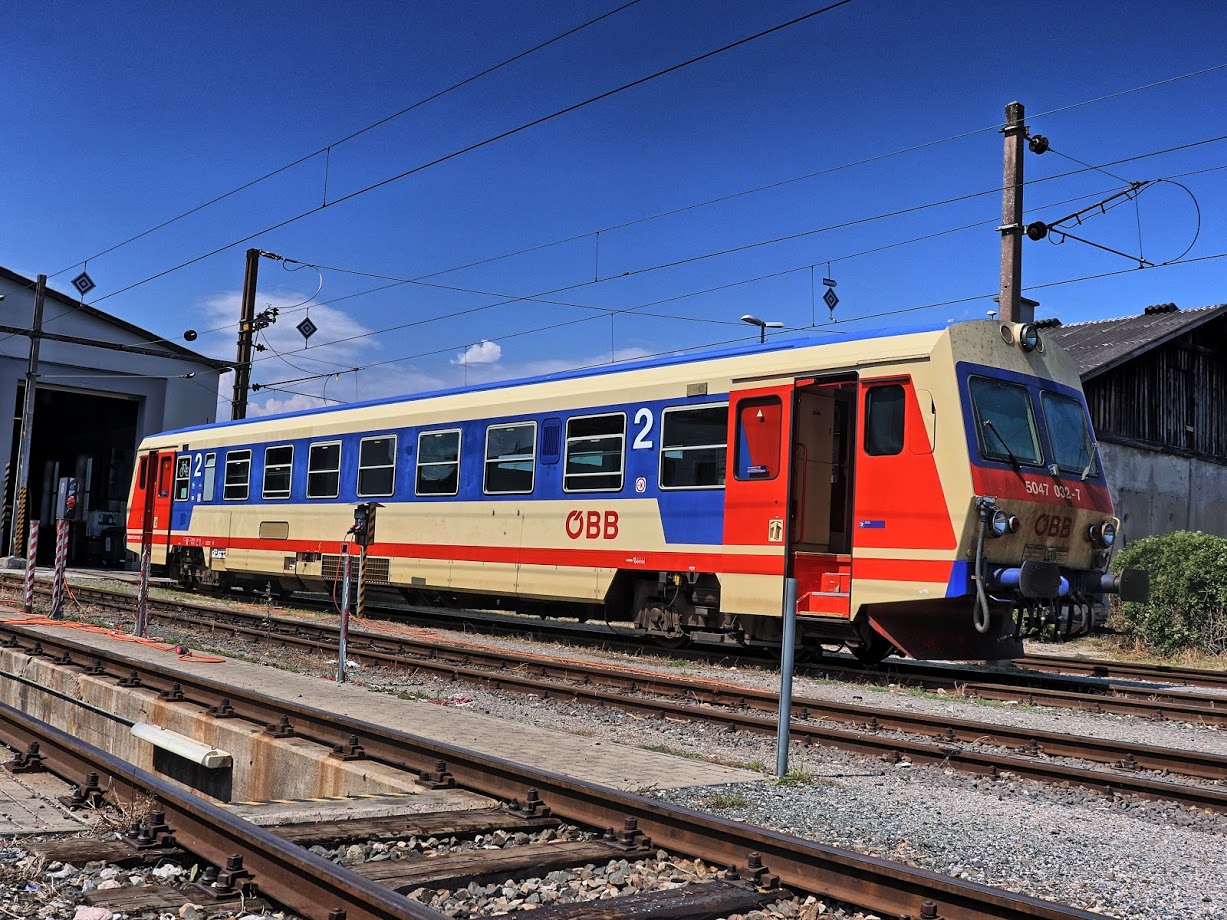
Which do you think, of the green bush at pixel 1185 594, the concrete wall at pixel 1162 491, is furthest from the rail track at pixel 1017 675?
the concrete wall at pixel 1162 491

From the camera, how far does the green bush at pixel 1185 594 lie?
51.8ft

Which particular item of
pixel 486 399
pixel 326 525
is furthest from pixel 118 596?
pixel 486 399

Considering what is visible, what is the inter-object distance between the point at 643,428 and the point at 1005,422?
13.4 feet

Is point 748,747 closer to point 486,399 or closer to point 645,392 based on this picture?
point 645,392

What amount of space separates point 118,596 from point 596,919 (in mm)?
20121

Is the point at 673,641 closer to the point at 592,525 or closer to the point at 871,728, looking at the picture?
the point at 592,525

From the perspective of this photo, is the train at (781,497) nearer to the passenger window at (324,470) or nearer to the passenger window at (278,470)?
the passenger window at (324,470)

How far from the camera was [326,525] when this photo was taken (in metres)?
18.0

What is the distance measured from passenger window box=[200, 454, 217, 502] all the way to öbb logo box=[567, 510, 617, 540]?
1008cm

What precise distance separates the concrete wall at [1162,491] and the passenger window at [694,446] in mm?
14793

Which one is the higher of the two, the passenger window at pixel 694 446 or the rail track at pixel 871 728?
the passenger window at pixel 694 446

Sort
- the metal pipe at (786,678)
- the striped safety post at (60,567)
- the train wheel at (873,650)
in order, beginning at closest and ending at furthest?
the metal pipe at (786,678) < the train wheel at (873,650) < the striped safety post at (60,567)

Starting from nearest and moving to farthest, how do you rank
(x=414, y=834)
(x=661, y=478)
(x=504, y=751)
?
(x=414, y=834), (x=504, y=751), (x=661, y=478)

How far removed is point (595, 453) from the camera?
13797mm
